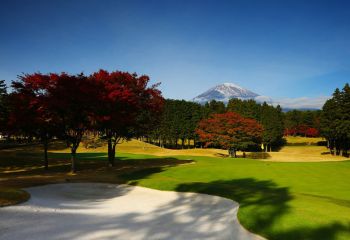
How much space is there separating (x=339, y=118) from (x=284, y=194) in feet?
226

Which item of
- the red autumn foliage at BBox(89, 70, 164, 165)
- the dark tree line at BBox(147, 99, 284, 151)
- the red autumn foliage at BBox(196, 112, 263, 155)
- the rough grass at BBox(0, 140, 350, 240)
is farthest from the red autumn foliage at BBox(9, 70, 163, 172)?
the dark tree line at BBox(147, 99, 284, 151)

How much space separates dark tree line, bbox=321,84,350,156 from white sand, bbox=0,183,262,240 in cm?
6801

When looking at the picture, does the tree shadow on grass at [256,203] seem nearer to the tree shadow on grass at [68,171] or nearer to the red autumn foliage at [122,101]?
the tree shadow on grass at [68,171]

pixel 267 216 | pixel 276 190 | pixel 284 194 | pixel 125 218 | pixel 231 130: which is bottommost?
pixel 276 190

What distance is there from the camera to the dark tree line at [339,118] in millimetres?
77562

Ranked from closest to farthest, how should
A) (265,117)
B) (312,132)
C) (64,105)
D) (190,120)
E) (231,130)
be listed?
(64,105), (231,130), (190,120), (265,117), (312,132)

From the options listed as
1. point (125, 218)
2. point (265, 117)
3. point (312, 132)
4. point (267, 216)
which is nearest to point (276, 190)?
point (267, 216)

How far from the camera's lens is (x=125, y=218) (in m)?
15.1

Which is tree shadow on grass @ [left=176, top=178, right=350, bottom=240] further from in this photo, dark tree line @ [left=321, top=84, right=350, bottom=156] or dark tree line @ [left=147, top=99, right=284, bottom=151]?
dark tree line @ [left=147, top=99, right=284, bottom=151]

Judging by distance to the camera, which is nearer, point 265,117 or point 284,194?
point 284,194

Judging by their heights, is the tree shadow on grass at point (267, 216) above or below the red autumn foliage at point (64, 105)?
below

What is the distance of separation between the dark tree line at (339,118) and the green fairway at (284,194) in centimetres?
4219

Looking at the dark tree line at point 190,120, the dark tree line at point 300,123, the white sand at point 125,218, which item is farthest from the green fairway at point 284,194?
the dark tree line at point 300,123

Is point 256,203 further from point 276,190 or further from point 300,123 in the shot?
point 300,123
